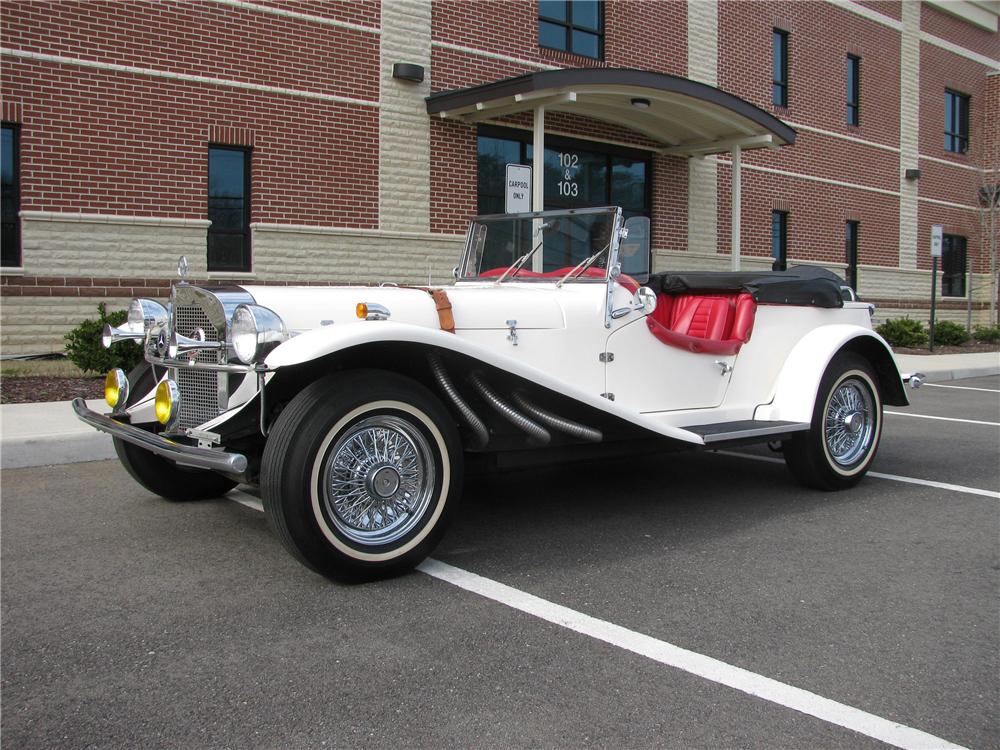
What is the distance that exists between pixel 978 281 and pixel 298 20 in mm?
20361

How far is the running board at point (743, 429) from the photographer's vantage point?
484cm

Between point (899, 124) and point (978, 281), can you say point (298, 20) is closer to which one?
point (899, 124)

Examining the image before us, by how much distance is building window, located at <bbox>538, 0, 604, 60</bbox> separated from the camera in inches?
579

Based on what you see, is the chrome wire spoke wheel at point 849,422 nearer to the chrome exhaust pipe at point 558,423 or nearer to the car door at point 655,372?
the car door at point 655,372

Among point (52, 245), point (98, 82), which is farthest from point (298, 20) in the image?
point (52, 245)

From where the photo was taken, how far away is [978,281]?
963 inches

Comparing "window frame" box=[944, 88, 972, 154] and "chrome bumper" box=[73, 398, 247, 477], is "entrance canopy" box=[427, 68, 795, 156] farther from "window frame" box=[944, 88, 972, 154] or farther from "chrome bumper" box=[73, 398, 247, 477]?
"window frame" box=[944, 88, 972, 154]

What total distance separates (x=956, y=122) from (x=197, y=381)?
24864 mm

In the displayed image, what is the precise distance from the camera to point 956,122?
23.8 meters

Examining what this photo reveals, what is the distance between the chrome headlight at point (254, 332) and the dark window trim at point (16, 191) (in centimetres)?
804

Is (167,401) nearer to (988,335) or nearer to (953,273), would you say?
(988,335)

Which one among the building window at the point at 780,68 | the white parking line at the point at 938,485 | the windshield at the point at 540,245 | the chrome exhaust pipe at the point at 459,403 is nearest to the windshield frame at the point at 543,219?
the windshield at the point at 540,245

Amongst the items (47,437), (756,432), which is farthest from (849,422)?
(47,437)

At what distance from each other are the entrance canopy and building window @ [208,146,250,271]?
3010 millimetres
